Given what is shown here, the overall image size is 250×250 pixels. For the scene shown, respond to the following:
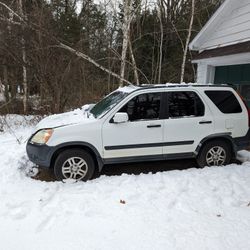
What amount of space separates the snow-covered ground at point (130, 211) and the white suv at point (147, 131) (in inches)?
14.6

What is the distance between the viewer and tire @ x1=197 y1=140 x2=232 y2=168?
593cm

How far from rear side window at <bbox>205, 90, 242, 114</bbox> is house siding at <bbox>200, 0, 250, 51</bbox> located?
115 inches

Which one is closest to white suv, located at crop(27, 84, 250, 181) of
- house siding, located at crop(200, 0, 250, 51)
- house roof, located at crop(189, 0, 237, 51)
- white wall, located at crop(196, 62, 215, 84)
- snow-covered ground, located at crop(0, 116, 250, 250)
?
snow-covered ground, located at crop(0, 116, 250, 250)

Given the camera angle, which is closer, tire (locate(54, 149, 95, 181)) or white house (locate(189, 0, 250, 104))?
tire (locate(54, 149, 95, 181))

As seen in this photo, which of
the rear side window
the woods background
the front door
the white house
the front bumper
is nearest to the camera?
the front bumper

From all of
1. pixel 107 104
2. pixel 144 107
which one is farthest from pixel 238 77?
pixel 107 104

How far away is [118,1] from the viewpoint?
53.9 feet

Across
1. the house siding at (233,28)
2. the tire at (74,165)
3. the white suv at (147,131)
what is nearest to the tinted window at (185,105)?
Answer: the white suv at (147,131)

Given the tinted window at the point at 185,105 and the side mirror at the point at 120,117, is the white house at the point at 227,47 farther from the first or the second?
the side mirror at the point at 120,117

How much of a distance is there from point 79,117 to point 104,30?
13111 mm

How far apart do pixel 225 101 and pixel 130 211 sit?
323 centimetres

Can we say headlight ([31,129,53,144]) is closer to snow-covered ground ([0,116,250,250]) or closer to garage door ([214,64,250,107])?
snow-covered ground ([0,116,250,250])

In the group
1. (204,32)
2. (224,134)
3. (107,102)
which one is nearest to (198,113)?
(224,134)

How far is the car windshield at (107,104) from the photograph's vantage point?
5.57m
